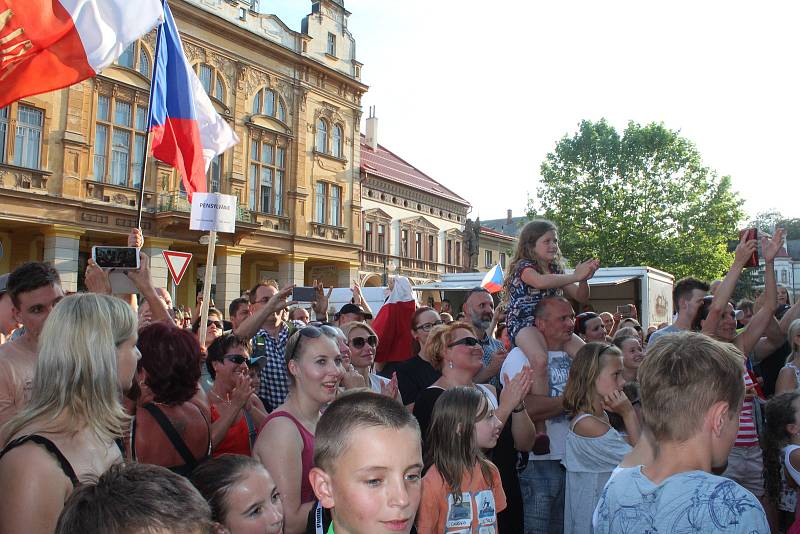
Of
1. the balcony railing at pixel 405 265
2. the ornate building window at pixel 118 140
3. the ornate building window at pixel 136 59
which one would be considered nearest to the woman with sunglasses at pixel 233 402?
the ornate building window at pixel 118 140

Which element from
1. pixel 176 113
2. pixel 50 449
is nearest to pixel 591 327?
pixel 176 113

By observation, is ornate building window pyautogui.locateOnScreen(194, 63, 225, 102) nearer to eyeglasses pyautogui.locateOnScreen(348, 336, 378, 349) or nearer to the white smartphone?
eyeglasses pyautogui.locateOnScreen(348, 336, 378, 349)

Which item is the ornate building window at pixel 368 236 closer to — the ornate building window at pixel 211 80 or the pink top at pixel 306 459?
the ornate building window at pixel 211 80

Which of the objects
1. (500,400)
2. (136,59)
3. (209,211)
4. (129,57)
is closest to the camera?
(500,400)

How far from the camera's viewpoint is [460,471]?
3.22 meters

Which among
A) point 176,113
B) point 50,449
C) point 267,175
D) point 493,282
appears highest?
point 267,175

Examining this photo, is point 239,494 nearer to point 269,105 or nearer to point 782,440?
point 782,440

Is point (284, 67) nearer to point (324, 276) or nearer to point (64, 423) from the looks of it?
point (324, 276)

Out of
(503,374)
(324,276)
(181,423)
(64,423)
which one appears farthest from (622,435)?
(324,276)

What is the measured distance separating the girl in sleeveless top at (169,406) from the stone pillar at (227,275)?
2177 cm

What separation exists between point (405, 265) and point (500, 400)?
32584 mm

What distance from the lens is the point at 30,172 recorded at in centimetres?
1911

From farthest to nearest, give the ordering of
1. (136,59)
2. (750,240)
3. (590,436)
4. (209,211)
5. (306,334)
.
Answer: (136,59) → (209,211) → (750,240) → (590,436) → (306,334)

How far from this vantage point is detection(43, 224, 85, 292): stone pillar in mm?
19750
